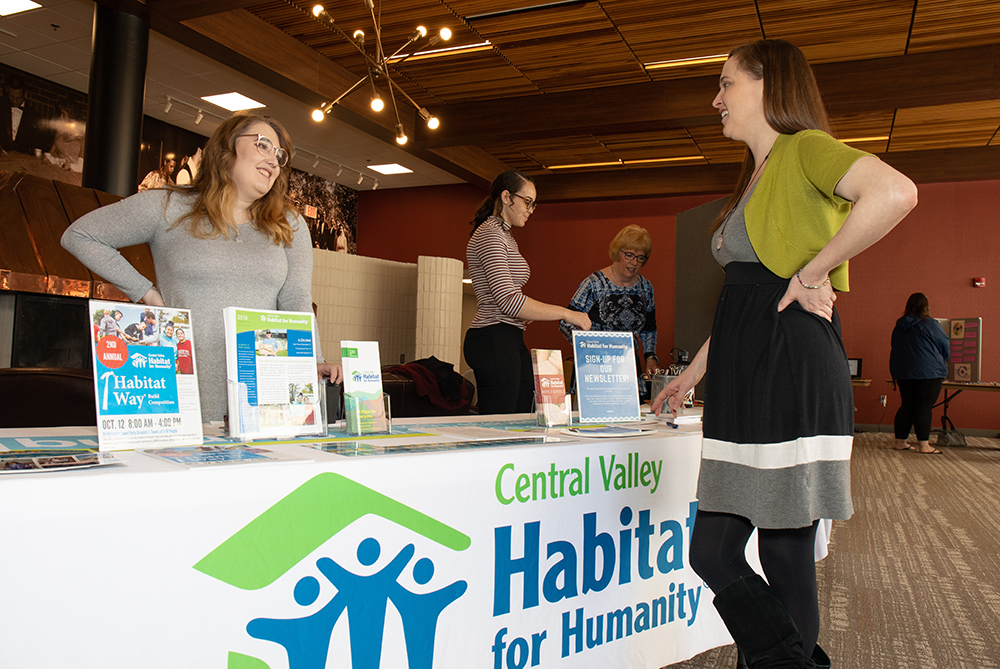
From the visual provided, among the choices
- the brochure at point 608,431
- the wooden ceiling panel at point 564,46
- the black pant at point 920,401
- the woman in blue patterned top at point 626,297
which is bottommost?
the black pant at point 920,401

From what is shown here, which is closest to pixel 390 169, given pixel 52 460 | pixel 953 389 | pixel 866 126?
pixel 866 126

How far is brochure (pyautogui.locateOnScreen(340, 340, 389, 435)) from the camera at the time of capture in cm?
148

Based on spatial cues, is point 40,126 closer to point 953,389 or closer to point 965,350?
point 965,350

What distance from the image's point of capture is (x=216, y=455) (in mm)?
1111

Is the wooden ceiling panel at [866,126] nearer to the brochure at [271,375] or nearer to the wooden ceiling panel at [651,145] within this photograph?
the wooden ceiling panel at [651,145]

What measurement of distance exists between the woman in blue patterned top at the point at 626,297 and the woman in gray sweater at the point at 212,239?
152 cm

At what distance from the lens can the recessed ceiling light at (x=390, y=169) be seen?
960cm

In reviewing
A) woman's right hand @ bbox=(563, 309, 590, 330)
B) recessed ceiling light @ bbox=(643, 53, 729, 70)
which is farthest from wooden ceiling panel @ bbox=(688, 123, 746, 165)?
woman's right hand @ bbox=(563, 309, 590, 330)

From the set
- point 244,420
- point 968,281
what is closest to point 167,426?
point 244,420

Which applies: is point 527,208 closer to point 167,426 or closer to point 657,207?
A: point 167,426

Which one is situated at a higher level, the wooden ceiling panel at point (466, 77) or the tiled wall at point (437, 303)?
the wooden ceiling panel at point (466, 77)

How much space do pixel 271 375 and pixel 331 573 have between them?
38cm

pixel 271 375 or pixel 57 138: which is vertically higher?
pixel 57 138

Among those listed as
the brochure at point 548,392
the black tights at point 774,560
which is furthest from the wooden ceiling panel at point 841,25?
the black tights at point 774,560
